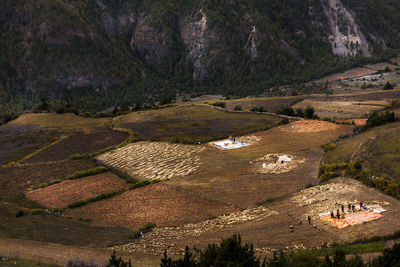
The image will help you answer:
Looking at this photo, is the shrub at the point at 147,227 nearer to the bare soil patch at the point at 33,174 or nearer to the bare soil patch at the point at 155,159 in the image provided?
the bare soil patch at the point at 155,159

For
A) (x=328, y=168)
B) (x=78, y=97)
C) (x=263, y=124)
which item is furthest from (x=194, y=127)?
(x=78, y=97)

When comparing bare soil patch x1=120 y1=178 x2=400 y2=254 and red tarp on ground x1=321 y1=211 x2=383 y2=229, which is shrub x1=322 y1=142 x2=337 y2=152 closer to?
bare soil patch x1=120 y1=178 x2=400 y2=254

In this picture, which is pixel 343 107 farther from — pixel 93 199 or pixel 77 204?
pixel 77 204

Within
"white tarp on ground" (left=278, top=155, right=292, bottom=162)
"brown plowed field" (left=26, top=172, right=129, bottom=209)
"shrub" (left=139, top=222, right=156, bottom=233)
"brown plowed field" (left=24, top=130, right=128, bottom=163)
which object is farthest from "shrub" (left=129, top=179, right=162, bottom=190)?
"brown plowed field" (left=24, top=130, right=128, bottom=163)

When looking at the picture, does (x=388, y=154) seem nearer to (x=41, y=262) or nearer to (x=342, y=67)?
(x=41, y=262)

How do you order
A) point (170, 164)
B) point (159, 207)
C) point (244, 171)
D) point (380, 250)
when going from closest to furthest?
point (380, 250)
point (159, 207)
point (244, 171)
point (170, 164)

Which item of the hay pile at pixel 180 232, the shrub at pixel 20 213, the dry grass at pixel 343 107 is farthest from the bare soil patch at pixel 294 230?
the dry grass at pixel 343 107
